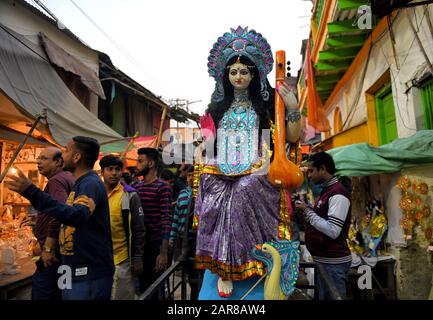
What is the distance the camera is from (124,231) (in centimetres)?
287

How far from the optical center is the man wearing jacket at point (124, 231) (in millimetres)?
2807

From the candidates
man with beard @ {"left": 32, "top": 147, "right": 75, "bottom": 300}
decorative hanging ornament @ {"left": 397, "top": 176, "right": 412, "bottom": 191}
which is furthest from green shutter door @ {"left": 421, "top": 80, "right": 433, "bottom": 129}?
man with beard @ {"left": 32, "top": 147, "right": 75, "bottom": 300}

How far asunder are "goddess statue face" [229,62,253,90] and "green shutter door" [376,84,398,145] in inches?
169

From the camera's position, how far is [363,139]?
6.57 metres

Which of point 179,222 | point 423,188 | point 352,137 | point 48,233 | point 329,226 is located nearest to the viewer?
point 48,233

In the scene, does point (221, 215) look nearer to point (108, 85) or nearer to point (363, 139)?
point (363, 139)

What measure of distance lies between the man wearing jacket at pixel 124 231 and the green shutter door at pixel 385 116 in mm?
4871

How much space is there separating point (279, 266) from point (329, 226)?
95 centimetres

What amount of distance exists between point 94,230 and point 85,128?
3.09 meters

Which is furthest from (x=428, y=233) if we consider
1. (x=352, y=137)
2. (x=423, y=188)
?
(x=352, y=137)

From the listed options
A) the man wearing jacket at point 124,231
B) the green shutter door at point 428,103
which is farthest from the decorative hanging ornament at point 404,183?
the man wearing jacket at point 124,231

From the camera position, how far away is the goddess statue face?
7.51ft

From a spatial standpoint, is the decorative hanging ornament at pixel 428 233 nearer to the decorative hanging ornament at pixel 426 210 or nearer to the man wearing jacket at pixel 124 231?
the decorative hanging ornament at pixel 426 210

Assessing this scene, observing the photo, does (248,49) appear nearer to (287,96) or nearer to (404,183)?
(287,96)
